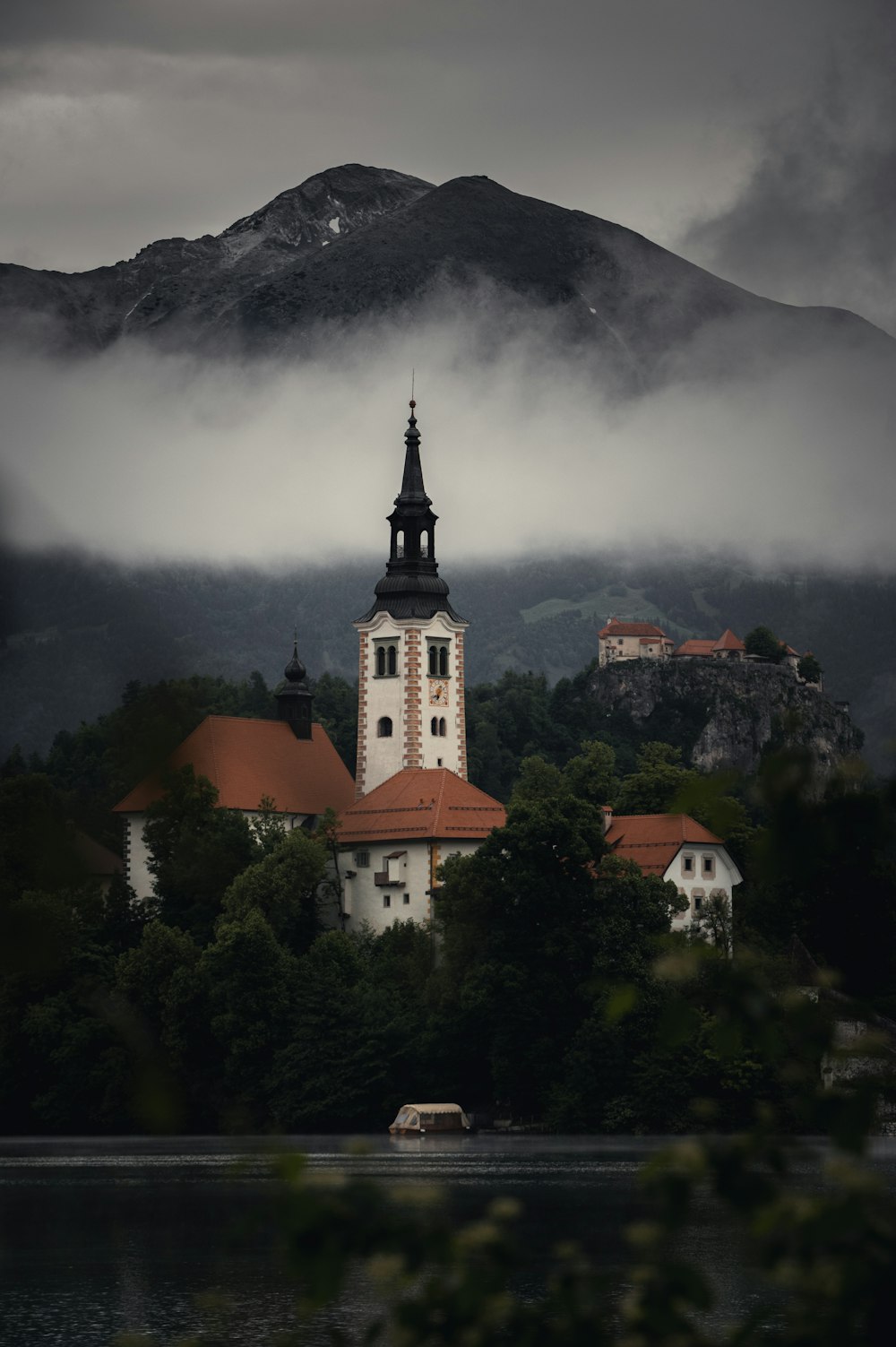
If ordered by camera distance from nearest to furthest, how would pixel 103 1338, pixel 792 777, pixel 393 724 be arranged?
pixel 792 777 < pixel 103 1338 < pixel 393 724

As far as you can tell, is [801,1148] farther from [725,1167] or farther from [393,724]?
[393,724]

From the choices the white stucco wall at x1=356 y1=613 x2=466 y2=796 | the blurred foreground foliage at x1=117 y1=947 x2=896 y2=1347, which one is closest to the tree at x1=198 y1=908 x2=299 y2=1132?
the white stucco wall at x1=356 y1=613 x2=466 y2=796

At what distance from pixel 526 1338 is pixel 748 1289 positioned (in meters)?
41.8

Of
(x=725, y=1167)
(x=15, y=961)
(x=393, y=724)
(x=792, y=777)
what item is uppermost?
(x=393, y=724)

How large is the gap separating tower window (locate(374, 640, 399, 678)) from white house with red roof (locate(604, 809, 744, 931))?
1902 cm

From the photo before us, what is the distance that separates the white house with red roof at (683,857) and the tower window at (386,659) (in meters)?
19.0

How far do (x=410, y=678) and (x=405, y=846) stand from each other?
12547 millimetres

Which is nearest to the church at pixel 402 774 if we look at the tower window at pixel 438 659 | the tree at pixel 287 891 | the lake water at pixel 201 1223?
the tower window at pixel 438 659

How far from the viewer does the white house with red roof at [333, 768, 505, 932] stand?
4232 inches

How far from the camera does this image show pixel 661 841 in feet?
337

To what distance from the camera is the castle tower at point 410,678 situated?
118125 mm

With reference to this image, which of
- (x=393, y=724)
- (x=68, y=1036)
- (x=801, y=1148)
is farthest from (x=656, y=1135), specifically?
(x=801, y=1148)

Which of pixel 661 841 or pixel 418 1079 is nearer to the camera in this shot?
pixel 418 1079

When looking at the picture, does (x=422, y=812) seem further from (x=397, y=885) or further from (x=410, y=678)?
(x=410, y=678)
